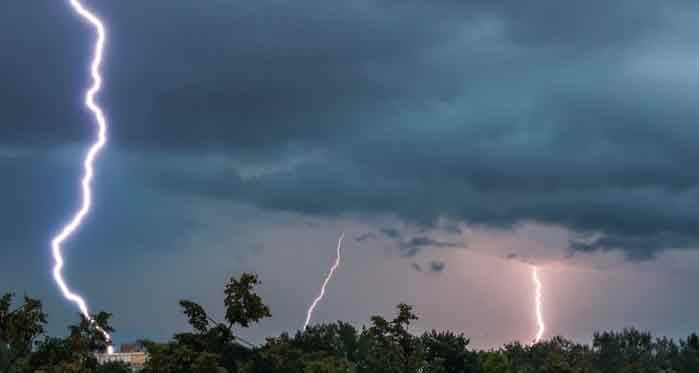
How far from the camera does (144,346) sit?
96.7ft

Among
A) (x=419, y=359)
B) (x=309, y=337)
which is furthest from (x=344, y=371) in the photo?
(x=309, y=337)

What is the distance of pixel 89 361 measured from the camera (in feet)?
89.3

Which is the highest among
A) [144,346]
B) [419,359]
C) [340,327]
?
[340,327]

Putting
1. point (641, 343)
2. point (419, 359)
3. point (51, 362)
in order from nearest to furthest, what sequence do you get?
point (51, 362) → point (419, 359) → point (641, 343)

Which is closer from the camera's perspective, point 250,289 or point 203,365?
point 203,365

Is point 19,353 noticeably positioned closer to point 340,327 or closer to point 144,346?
point 144,346

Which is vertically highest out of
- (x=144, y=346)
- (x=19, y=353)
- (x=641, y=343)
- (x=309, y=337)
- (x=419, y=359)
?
(x=641, y=343)

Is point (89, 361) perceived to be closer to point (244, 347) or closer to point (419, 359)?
point (244, 347)

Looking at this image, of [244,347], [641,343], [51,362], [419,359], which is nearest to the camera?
[51,362]

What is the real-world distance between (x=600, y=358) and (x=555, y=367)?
5804 cm

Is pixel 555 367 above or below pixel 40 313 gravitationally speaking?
above

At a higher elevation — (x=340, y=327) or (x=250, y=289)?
(x=340, y=327)

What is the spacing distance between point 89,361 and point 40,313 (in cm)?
367

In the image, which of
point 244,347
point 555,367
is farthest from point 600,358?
point 244,347
